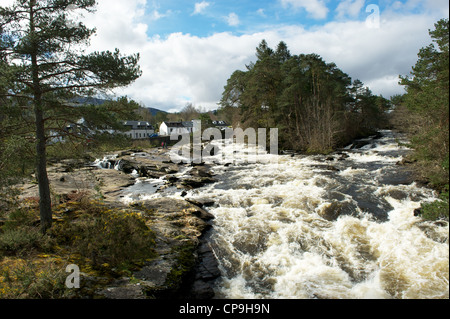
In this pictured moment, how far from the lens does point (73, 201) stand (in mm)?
10609

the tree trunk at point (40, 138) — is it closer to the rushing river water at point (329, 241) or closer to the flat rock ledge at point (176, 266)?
the flat rock ledge at point (176, 266)

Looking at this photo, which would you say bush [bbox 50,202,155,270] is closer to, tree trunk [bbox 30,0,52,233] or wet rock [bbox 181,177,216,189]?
tree trunk [bbox 30,0,52,233]

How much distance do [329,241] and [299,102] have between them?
26855 millimetres

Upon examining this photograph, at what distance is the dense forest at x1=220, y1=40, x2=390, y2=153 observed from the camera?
28.9 m

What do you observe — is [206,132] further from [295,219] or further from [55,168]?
[295,219]

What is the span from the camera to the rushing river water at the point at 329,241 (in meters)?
5.93

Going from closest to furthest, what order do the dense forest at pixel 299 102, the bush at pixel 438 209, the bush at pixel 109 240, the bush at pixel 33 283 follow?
the bush at pixel 438 209 < the bush at pixel 33 283 < the bush at pixel 109 240 < the dense forest at pixel 299 102

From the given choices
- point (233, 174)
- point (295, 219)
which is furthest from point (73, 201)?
point (233, 174)

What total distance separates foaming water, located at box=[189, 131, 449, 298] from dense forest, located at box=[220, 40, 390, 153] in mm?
15280

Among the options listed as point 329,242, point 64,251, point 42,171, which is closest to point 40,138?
point 42,171

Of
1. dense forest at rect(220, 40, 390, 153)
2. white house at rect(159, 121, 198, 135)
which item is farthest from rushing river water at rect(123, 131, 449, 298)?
white house at rect(159, 121, 198, 135)

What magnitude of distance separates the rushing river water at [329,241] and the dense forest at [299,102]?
15.3 meters

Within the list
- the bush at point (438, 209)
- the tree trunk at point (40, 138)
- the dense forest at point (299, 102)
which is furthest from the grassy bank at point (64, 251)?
the dense forest at point (299, 102)
